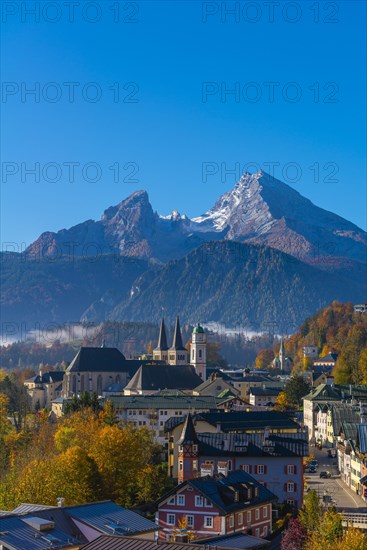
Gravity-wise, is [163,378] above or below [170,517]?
above

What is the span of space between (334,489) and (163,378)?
76.7 metres

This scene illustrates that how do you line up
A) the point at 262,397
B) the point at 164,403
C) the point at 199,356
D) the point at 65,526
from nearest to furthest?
the point at 65,526, the point at 164,403, the point at 262,397, the point at 199,356

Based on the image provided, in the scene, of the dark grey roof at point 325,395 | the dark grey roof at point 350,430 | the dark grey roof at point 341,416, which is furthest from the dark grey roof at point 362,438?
the dark grey roof at point 325,395

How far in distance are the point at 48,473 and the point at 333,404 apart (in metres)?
56.5

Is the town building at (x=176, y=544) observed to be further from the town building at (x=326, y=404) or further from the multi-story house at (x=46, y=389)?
the multi-story house at (x=46, y=389)

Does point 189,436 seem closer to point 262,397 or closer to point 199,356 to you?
point 262,397

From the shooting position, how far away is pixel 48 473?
260 feet

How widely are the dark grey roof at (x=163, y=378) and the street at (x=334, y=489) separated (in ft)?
170

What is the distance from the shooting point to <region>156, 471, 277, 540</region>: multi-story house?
6769 cm

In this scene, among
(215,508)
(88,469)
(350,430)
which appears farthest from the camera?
(350,430)

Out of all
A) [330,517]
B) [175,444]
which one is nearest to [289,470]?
[175,444]

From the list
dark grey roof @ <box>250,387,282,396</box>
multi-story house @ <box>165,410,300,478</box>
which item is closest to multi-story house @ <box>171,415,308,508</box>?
multi-story house @ <box>165,410,300,478</box>

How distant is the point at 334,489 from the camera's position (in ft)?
289

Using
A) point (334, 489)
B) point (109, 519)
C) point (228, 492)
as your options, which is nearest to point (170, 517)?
point (228, 492)
